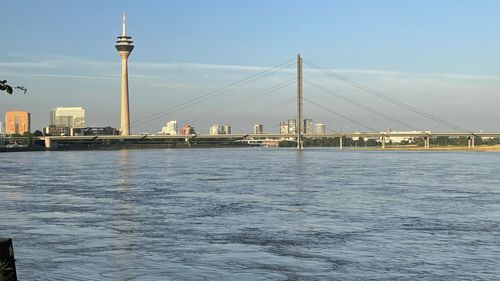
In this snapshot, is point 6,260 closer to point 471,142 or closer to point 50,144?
point 471,142

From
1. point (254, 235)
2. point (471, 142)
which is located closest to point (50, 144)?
point (471, 142)

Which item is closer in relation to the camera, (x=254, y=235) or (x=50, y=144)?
(x=254, y=235)

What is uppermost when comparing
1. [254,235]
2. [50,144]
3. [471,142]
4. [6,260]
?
[50,144]

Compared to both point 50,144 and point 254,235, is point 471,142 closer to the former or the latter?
point 50,144

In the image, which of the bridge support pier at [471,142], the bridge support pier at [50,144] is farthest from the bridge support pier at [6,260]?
the bridge support pier at [50,144]

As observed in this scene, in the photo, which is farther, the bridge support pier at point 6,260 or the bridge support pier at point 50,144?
Answer: the bridge support pier at point 50,144

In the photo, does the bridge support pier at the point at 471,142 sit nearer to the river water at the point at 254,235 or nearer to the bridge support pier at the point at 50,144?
the bridge support pier at the point at 50,144

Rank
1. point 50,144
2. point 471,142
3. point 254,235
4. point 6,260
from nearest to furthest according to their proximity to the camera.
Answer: point 6,260 < point 254,235 < point 471,142 < point 50,144

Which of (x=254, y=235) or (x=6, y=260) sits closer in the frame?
(x=6, y=260)

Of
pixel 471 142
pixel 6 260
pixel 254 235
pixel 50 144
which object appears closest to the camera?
pixel 6 260

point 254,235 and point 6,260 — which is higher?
point 6,260

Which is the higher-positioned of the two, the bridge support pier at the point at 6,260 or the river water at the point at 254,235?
the bridge support pier at the point at 6,260

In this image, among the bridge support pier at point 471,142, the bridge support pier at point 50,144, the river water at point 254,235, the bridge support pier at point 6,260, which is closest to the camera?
the bridge support pier at point 6,260

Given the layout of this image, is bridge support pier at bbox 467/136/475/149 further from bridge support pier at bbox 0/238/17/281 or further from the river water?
bridge support pier at bbox 0/238/17/281
